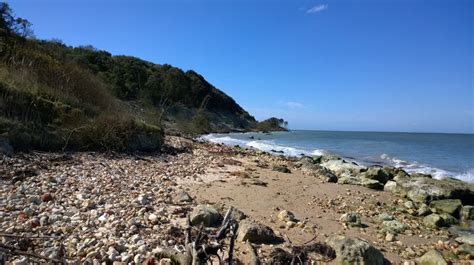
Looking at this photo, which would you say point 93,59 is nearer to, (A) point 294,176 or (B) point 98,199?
(A) point 294,176

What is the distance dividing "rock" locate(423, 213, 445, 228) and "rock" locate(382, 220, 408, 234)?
3.19ft

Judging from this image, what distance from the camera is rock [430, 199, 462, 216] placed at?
958cm

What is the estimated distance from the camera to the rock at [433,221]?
26.3ft

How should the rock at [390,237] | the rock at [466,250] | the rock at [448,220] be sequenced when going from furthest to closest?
the rock at [448,220]
the rock at [390,237]
the rock at [466,250]

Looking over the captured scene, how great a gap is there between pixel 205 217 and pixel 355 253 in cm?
246

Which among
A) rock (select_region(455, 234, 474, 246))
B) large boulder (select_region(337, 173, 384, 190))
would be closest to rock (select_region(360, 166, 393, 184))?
large boulder (select_region(337, 173, 384, 190))

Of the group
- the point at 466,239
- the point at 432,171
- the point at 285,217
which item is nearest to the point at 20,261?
the point at 285,217

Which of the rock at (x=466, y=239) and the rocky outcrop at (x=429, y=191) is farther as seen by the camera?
the rocky outcrop at (x=429, y=191)

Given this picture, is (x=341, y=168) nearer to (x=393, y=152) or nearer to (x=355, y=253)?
(x=355, y=253)

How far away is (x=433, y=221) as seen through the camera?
8.09m

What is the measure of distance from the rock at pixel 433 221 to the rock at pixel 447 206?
4.47 ft

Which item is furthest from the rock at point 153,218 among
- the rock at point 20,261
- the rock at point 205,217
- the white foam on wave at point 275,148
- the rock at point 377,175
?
the white foam on wave at point 275,148

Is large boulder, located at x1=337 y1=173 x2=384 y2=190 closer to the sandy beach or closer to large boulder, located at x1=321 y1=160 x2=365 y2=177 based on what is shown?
the sandy beach

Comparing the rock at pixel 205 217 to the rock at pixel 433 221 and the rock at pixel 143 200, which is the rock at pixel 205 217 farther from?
the rock at pixel 433 221
